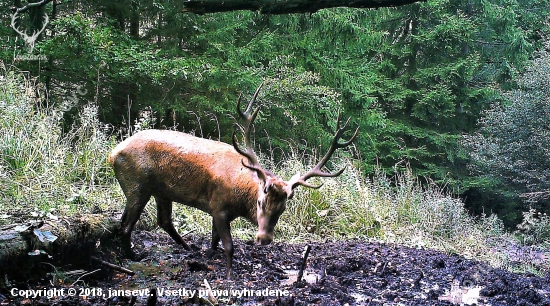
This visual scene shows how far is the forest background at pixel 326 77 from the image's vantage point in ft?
29.2

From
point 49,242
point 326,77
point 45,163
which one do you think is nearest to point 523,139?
point 326,77

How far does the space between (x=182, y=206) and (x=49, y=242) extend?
3323mm

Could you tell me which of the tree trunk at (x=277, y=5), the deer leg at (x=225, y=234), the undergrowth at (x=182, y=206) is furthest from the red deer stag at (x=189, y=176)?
the tree trunk at (x=277, y=5)

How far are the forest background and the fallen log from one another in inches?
62.8

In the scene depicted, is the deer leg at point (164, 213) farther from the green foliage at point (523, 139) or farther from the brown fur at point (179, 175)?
the green foliage at point (523, 139)

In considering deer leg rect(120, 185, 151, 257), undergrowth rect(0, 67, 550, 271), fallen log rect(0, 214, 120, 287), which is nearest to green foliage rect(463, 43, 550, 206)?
undergrowth rect(0, 67, 550, 271)

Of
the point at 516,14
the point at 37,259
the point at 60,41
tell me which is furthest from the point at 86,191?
the point at 516,14

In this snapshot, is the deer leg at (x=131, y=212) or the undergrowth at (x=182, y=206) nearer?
the deer leg at (x=131, y=212)

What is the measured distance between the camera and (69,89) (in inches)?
389

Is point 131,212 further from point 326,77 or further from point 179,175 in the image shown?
point 326,77

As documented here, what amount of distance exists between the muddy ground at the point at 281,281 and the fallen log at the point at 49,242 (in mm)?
100

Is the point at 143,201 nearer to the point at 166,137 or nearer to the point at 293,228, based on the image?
the point at 166,137

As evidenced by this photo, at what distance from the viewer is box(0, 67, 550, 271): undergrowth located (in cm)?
549

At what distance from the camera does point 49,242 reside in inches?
138
